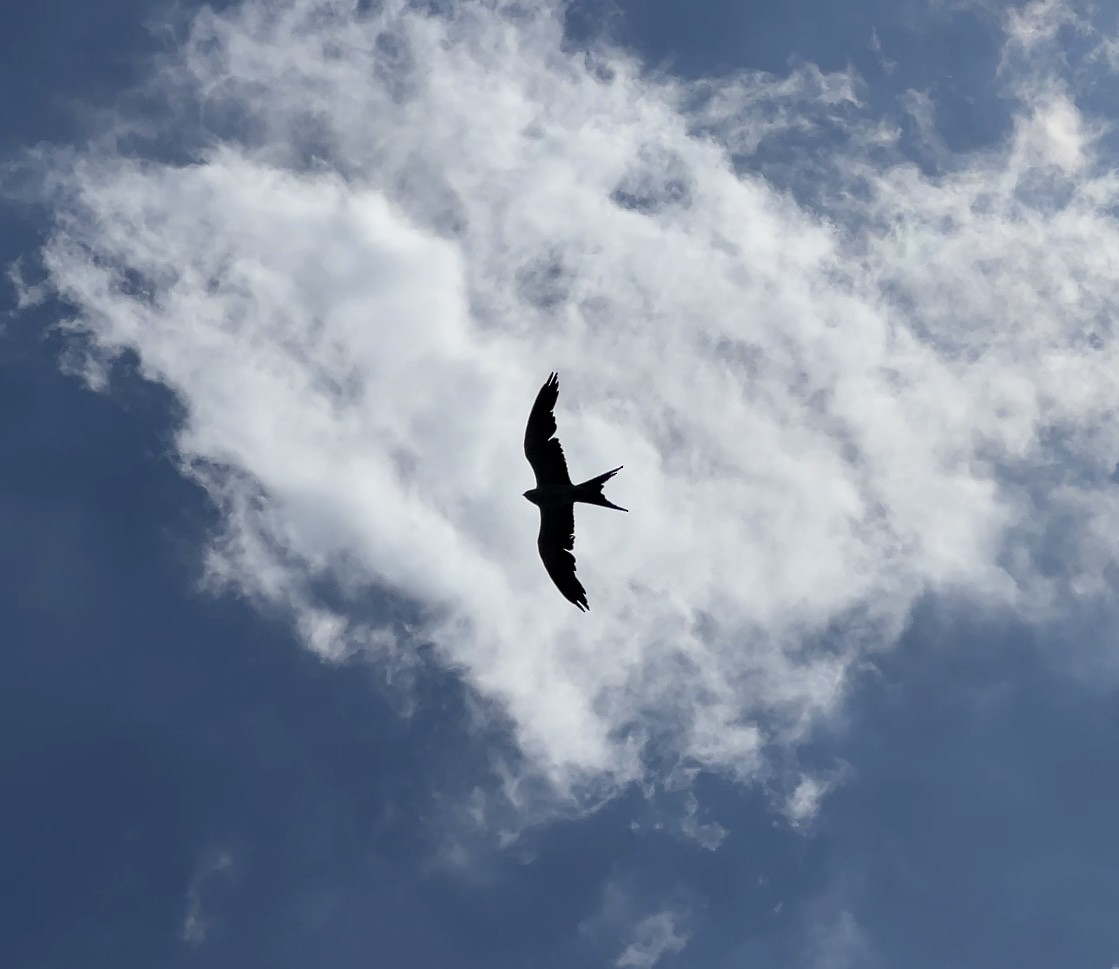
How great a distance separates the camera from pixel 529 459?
72312mm

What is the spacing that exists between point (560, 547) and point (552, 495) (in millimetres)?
2427

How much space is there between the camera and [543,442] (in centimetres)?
7212

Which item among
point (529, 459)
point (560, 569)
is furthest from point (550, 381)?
point (560, 569)

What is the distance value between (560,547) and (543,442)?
4648 mm

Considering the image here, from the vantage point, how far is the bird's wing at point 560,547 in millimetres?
72438

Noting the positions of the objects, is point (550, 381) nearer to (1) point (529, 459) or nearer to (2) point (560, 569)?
(1) point (529, 459)

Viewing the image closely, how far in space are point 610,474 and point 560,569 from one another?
243 inches

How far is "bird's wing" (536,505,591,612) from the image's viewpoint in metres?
72.4

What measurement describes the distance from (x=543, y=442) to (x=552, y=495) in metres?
2.31

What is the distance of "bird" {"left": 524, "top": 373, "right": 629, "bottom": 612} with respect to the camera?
71938 millimetres

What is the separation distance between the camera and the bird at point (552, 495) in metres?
71.9

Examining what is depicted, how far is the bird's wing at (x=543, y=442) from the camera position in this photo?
236 feet

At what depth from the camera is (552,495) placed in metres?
72.0

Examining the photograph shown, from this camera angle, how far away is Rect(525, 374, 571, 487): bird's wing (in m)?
72.0
